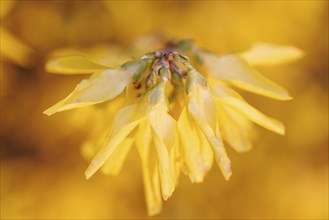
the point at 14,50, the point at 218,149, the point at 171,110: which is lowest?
the point at 218,149

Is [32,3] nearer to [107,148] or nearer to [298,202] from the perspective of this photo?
[107,148]

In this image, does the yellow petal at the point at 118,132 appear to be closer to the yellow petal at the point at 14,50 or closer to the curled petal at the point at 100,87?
the curled petal at the point at 100,87

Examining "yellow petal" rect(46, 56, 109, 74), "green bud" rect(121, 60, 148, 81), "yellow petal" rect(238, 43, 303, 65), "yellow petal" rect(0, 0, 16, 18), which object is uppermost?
"yellow petal" rect(0, 0, 16, 18)

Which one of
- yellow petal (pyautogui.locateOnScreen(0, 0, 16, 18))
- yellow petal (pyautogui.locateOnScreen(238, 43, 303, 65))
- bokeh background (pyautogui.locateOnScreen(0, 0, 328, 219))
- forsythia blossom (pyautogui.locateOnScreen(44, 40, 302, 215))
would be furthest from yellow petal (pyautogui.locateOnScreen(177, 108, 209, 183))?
yellow petal (pyautogui.locateOnScreen(0, 0, 16, 18))

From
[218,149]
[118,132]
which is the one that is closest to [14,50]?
[118,132]

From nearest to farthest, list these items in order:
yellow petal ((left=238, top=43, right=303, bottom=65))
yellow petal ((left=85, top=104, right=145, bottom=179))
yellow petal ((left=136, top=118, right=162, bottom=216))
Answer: yellow petal ((left=85, top=104, right=145, bottom=179))
yellow petal ((left=136, top=118, right=162, bottom=216))
yellow petal ((left=238, top=43, right=303, bottom=65))

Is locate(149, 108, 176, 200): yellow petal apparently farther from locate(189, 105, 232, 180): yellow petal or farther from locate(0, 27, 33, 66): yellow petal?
locate(0, 27, 33, 66): yellow petal

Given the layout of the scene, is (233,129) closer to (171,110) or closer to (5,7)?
(171,110)

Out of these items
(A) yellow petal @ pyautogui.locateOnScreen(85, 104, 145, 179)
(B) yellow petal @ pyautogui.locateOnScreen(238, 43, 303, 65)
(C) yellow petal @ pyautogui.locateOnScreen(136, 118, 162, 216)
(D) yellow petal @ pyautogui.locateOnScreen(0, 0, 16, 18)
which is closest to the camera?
(A) yellow petal @ pyautogui.locateOnScreen(85, 104, 145, 179)
